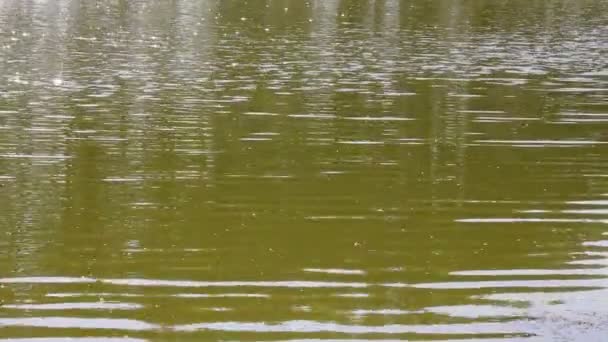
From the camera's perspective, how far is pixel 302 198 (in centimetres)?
1416

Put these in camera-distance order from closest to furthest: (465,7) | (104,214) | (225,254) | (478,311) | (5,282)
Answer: (478,311), (5,282), (225,254), (104,214), (465,7)

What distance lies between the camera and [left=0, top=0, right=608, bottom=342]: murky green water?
9555 mm

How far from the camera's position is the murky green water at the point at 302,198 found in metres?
9.55

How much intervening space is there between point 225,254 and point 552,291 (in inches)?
116

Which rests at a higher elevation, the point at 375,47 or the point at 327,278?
the point at 327,278

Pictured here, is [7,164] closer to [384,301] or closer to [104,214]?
[104,214]

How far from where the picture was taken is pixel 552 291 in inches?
399

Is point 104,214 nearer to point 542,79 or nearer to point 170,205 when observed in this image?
point 170,205

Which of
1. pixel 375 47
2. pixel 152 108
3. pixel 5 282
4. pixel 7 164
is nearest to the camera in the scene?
pixel 5 282

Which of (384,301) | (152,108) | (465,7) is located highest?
(384,301)

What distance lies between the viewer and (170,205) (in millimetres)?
13797

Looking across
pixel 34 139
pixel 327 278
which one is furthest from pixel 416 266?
pixel 34 139

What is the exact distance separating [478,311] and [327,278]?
1.56 meters

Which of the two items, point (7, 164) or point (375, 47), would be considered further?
point (375, 47)
